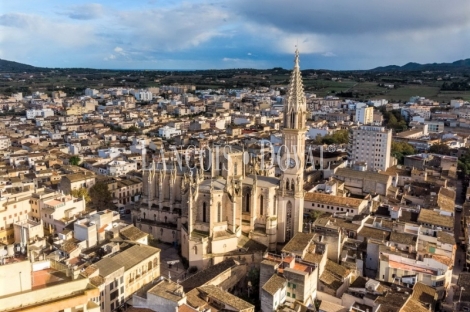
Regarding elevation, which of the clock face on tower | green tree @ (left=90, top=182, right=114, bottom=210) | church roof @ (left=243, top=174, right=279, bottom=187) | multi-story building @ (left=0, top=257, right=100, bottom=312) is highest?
multi-story building @ (left=0, top=257, right=100, bottom=312)

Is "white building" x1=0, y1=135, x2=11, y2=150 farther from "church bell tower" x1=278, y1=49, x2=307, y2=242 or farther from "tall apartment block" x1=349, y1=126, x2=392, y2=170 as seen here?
"church bell tower" x1=278, y1=49, x2=307, y2=242

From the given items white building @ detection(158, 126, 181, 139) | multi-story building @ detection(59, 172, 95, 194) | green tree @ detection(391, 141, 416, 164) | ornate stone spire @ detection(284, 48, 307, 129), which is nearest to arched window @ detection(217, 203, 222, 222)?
ornate stone spire @ detection(284, 48, 307, 129)

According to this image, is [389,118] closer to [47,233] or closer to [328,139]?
[328,139]

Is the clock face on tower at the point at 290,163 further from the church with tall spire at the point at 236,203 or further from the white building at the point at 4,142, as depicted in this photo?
the white building at the point at 4,142

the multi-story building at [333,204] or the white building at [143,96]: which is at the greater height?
the white building at [143,96]

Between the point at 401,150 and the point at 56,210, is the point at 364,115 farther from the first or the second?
the point at 56,210

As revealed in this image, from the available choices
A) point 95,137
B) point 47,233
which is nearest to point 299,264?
point 47,233

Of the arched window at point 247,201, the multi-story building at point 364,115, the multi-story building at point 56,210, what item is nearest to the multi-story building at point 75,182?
the multi-story building at point 56,210
